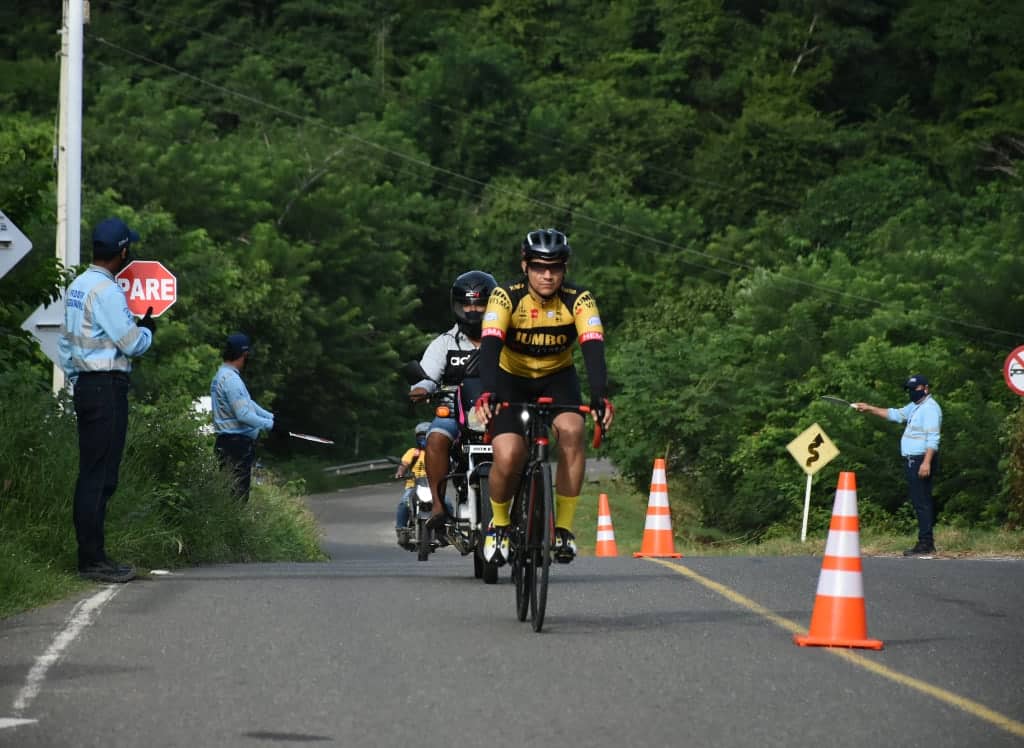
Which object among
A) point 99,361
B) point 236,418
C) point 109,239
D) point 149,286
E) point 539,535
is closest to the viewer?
point 539,535

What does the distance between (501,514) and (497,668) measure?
2396 millimetres

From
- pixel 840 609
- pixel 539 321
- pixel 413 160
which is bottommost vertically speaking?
pixel 840 609

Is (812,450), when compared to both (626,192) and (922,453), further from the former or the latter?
(626,192)

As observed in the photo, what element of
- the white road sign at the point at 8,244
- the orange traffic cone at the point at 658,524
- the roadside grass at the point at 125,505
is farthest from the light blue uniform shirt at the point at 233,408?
the orange traffic cone at the point at 658,524

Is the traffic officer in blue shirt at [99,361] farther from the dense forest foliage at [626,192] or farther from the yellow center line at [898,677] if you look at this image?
the dense forest foliage at [626,192]

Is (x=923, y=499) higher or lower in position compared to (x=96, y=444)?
lower

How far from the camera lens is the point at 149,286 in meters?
24.7

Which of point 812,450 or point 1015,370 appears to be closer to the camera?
point 1015,370

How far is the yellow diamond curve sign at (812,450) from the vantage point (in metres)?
42.7

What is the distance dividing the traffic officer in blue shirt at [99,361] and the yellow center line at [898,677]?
3.92 meters

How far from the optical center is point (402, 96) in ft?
313

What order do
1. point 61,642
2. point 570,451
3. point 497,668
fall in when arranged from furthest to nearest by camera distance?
1. point 570,451
2. point 61,642
3. point 497,668

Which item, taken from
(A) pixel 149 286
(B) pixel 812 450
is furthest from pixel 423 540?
(B) pixel 812 450

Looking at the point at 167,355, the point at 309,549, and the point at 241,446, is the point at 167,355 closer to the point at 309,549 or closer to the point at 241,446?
the point at 309,549
